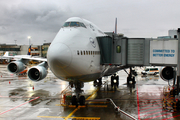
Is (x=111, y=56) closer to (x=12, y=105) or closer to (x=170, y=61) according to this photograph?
(x=170, y=61)

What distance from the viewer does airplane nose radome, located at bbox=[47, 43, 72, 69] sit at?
12.1 metres

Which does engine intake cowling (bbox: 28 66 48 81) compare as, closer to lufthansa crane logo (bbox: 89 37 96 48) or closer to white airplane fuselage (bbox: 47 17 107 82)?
white airplane fuselage (bbox: 47 17 107 82)

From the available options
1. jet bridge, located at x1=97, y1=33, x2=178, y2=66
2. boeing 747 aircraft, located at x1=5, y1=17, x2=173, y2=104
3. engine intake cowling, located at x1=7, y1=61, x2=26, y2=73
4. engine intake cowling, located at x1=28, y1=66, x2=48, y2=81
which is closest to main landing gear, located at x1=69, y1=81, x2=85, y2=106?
boeing 747 aircraft, located at x1=5, y1=17, x2=173, y2=104

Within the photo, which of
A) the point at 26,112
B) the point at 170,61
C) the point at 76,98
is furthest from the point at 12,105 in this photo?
the point at 170,61

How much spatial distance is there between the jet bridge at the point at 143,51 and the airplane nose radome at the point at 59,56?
5672mm

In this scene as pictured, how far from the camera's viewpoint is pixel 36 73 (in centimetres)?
2083

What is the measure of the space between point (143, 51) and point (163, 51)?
1.97 meters

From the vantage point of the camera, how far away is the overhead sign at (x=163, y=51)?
17.3 meters

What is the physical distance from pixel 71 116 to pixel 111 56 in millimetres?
6806

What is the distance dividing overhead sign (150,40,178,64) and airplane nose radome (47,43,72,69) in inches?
373

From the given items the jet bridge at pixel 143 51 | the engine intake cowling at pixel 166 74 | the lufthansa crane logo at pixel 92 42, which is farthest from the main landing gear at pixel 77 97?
the engine intake cowling at pixel 166 74

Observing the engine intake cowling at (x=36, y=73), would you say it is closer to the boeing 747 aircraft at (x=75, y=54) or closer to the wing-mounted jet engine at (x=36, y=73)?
the wing-mounted jet engine at (x=36, y=73)

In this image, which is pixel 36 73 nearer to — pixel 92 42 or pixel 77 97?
pixel 77 97

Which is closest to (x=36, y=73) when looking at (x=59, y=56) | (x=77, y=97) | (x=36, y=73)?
(x=36, y=73)
